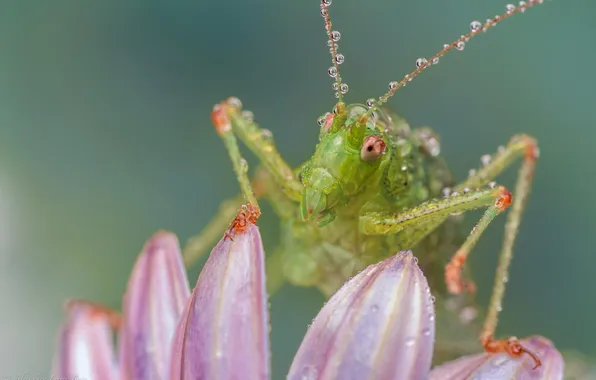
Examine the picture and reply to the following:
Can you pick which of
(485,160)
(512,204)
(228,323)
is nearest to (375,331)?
(228,323)

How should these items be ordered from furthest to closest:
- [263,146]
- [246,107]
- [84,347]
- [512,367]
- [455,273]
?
1. [246,107]
2. [263,146]
3. [455,273]
4. [84,347]
5. [512,367]

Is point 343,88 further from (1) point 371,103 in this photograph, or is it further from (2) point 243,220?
(2) point 243,220

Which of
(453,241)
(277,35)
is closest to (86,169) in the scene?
(277,35)

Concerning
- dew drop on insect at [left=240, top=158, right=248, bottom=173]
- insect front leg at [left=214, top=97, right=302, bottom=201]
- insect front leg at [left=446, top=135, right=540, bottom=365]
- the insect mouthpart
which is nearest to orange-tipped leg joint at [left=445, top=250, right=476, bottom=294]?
insect front leg at [left=446, top=135, right=540, bottom=365]

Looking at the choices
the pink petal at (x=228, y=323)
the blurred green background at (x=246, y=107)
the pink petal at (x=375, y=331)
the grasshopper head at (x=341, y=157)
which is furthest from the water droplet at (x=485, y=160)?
the pink petal at (x=228, y=323)

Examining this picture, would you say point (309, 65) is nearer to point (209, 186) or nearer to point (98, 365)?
point (209, 186)

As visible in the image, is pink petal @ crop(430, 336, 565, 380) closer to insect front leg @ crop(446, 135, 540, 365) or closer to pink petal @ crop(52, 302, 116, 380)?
insect front leg @ crop(446, 135, 540, 365)

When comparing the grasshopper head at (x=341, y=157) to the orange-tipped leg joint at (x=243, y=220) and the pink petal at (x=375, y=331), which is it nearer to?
the orange-tipped leg joint at (x=243, y=220)
